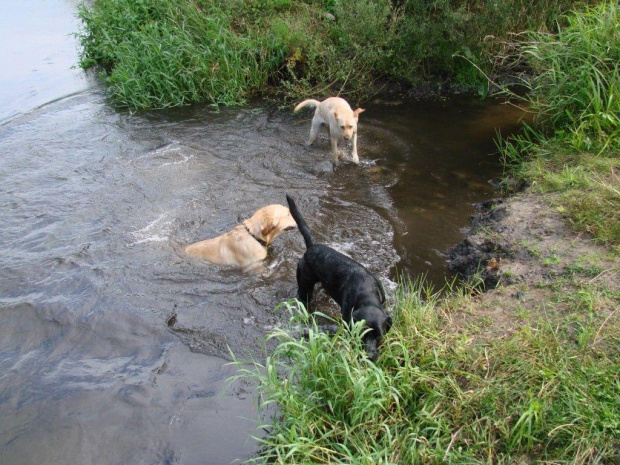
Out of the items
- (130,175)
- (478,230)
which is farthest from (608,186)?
(130,175)

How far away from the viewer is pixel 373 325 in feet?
11.6

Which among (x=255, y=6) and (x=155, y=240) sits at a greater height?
(x=255, y=6)

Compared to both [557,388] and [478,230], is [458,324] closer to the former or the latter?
[557,388]

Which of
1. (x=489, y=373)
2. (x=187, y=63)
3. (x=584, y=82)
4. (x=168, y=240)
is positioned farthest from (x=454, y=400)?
(x=187, y=63)

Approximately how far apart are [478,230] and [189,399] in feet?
11.5

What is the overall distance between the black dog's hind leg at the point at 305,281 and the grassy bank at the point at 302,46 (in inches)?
216

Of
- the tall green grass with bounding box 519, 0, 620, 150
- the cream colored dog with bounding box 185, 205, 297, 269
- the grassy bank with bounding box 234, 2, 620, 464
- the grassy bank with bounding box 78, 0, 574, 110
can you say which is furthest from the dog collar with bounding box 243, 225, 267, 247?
the grassy bank with bounding box 78, 0, 574, 110

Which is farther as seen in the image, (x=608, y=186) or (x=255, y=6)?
(x=255, y=6)

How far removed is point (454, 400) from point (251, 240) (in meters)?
2.95

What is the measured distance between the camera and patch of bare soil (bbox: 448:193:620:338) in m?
3.84

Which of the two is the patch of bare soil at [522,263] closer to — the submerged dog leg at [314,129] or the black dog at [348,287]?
the black dog at [348,287]

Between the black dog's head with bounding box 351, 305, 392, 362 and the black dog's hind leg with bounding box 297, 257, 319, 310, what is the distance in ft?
3.22

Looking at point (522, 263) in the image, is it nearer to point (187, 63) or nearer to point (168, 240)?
point (168, 240)

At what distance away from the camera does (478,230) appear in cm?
538
